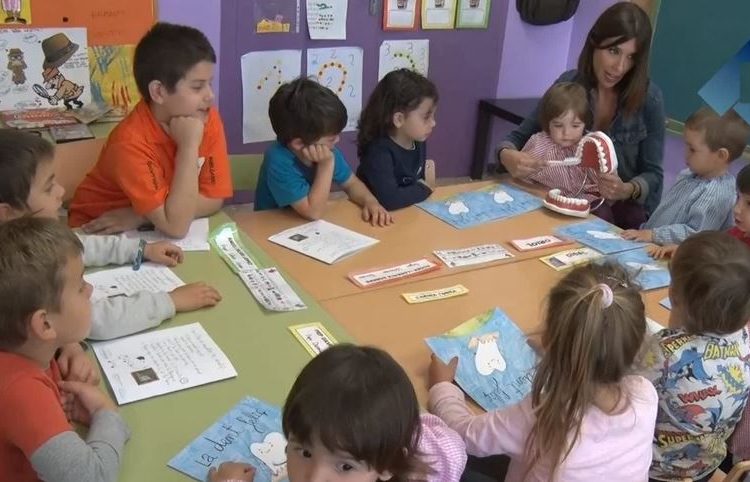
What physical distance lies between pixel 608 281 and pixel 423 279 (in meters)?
0.72

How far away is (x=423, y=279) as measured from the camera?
2018 mm

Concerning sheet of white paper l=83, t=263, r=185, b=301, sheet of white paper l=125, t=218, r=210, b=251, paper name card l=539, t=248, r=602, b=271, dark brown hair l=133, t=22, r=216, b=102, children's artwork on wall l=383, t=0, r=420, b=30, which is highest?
children's artwork on wall l=383, t=0, r=420, b=30

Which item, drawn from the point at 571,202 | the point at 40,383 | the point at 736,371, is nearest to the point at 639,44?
the point at 571,202

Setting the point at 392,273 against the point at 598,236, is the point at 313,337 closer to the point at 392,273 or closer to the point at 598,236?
the point at 392,273

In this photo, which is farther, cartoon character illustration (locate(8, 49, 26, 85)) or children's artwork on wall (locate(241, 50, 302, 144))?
children's artwork on wall (locate(241, 50, 302, 144))

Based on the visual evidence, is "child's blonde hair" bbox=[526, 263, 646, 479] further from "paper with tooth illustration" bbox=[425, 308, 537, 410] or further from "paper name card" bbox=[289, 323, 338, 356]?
"paper name card" bbox=[289, 323, 338, 356]

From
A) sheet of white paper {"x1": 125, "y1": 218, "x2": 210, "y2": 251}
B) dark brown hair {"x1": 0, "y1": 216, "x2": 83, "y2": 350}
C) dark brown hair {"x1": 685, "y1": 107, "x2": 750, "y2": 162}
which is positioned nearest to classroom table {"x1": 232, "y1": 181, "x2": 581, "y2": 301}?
sheet of white paper {"x1": 125, "y1": 218, "x2": 210, "y2": 251}

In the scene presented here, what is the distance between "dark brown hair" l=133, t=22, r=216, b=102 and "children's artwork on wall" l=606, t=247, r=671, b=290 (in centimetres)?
132

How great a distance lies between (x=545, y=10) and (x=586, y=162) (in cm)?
186

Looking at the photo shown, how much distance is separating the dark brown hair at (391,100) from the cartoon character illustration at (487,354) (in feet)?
3.51

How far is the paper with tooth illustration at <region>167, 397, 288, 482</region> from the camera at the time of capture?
49.6 inches

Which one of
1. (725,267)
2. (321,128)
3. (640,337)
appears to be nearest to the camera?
(640,337)

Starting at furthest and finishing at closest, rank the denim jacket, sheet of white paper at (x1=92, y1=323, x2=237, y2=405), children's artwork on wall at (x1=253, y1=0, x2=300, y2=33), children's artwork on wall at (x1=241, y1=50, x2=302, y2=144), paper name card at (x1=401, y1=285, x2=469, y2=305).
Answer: children's artwork on wall at (x1=241, y1=50, x2=302, y2=144) < children's artwork on wall at (x1=253, y1=0, x2=300, y2=33) < the denim jacket < paper name card at (x1=401, y1=285, x2=469, y2=305) < sheet of white paper at (x1=92, y1=323, x2=237, y2=405)

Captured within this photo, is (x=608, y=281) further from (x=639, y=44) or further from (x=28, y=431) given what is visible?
(x=639, y=44)
